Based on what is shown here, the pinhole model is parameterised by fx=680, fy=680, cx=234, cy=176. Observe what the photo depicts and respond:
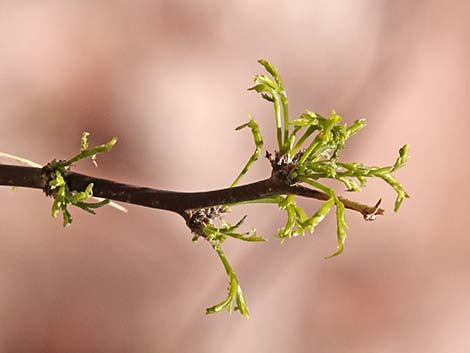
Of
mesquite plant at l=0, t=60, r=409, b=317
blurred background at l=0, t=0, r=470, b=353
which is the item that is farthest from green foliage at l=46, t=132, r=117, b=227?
blurred background at l=0, t=0, r=470, b=353

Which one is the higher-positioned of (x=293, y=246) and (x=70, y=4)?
(x=70, y=4)

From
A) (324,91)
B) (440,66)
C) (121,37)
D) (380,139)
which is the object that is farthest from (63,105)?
(440,66)

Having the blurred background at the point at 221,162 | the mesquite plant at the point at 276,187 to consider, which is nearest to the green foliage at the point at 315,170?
the mesquite plant at the point at 276,187

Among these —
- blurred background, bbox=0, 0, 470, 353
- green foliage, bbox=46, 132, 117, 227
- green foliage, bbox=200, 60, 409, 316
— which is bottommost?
green foliage, bbox=200, 60, 409, 316

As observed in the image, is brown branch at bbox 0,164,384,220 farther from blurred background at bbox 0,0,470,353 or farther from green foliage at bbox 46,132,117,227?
blurred background at bbox 0,0,470,353

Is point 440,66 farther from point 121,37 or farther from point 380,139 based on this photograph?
point 121,37

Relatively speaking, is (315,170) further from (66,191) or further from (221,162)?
(221,162)

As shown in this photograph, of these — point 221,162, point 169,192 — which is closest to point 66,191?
point 169,192
